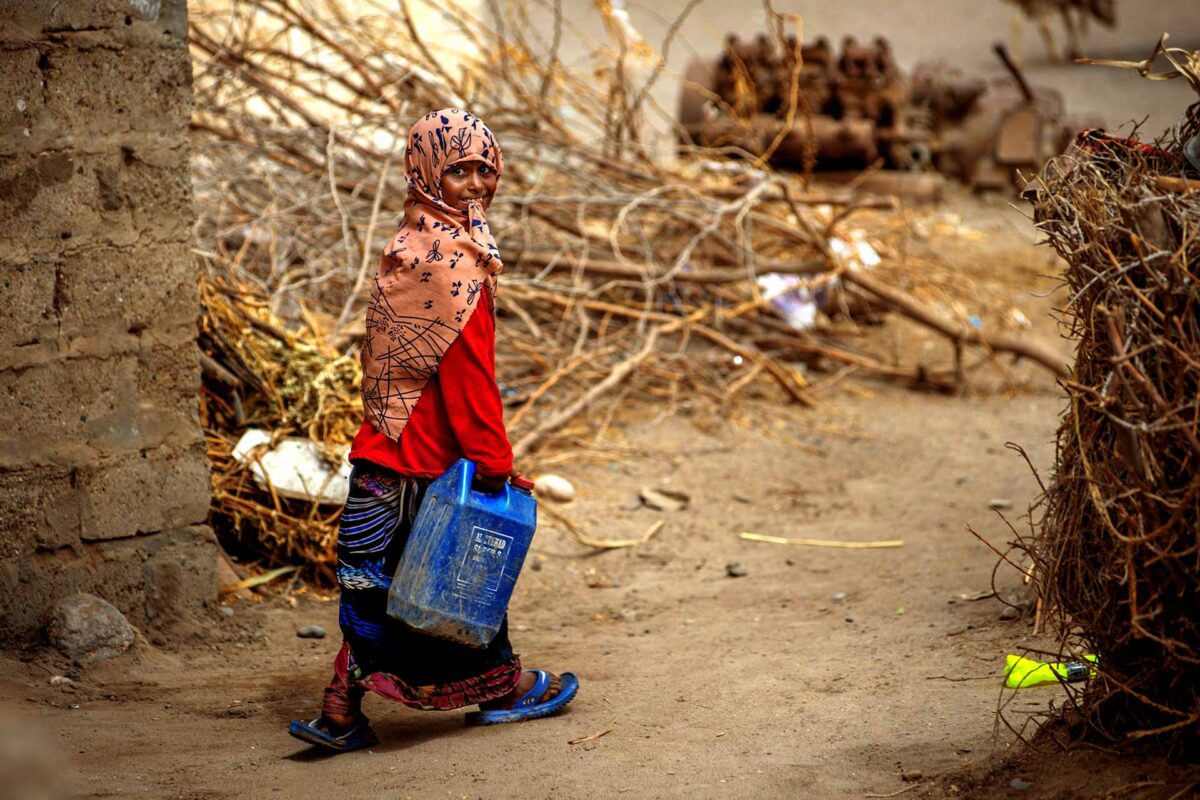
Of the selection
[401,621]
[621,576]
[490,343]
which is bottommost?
[621,576]

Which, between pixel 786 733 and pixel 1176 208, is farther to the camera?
pixel 786 733

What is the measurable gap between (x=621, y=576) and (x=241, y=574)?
4.91 ft

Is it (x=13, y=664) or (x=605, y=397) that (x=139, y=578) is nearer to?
(x=13, y=664)

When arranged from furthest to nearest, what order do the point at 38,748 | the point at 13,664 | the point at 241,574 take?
the point at 241,574 → the point at 13,664 → the point at 38,748

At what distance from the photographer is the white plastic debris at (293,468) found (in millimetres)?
4555

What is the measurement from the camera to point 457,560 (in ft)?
10.1

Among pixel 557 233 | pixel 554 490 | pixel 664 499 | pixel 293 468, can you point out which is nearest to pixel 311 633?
pixel 293 468

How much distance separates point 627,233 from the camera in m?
7.47

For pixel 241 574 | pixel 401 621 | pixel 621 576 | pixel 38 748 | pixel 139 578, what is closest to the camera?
pixel 38 748

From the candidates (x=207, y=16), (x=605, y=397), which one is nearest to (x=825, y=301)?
(x=605, y=397)

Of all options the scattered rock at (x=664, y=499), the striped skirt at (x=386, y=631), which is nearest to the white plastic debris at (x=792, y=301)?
the scattered rock at (x=664, y=499)

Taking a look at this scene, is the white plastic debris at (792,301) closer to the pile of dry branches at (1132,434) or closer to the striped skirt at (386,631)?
the striped skirt at (386,631)

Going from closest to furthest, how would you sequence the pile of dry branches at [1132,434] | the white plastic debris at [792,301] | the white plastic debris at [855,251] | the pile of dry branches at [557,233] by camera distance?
1. the pile of dry branches at [1132,434]
2. the pile of dry branches at [557,233]
3. the white plastic debris at [855,251]
4. the white plastic debris at [792,301]

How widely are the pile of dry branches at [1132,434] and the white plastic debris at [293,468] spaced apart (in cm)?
270
